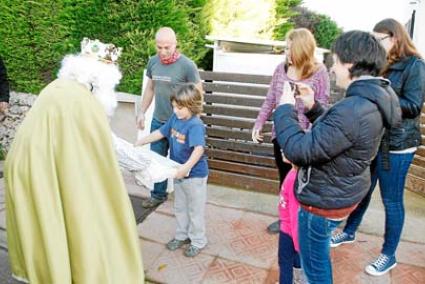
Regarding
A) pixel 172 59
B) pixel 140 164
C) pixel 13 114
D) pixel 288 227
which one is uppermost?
pixel 172 59

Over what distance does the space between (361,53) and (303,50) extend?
3.51 ft

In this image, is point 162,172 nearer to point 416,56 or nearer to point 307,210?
point 307,210

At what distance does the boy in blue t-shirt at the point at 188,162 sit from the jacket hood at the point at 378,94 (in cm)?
130

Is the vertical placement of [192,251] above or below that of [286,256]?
below

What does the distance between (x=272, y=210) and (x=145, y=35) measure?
277cm

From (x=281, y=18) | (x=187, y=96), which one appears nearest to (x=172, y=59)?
(x=187, y=96)

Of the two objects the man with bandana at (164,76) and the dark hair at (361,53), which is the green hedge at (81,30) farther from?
the dark hair at (361,53)

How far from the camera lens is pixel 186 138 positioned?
9.71 feet

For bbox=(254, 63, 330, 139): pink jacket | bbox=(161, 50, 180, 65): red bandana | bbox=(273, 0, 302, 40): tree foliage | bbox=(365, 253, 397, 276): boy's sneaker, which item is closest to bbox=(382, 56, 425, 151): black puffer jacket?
bbox=(254, 63, 330, 139): pink jacket

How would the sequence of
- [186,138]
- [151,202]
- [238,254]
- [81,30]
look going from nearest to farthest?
[186,138] < [238,254] < [151,202] < [81,30]

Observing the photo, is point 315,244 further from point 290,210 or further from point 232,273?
point 232,273

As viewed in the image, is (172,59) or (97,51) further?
(172,59)

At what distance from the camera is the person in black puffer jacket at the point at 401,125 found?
2.54m

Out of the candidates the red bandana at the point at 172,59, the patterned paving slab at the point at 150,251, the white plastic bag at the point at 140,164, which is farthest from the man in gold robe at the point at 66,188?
the red bandana at the point at 172,59
